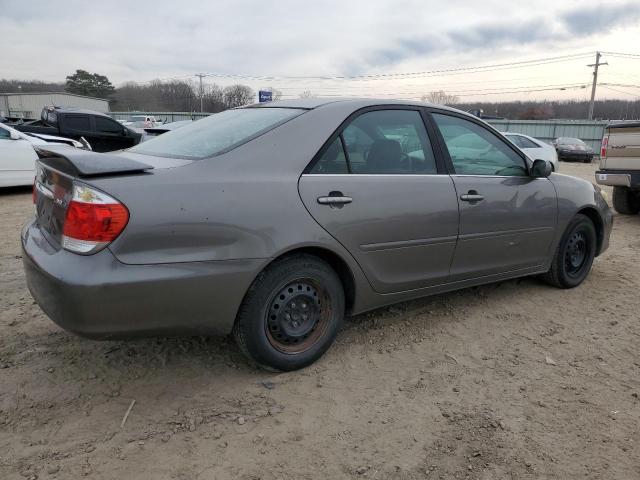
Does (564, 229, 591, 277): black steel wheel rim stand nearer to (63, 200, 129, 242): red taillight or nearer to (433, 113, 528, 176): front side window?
(433, 113, 528, 176): front side window

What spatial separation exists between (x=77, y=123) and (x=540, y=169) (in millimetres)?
13603

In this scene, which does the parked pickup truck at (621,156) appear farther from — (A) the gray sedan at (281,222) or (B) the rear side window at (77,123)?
(B) the rear side window at (77,123)

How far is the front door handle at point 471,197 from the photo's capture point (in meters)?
3.47

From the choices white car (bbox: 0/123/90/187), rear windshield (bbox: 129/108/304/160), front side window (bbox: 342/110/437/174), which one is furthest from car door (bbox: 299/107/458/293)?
white car (bbox: 0/123/90/187)

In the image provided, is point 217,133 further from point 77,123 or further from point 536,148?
point 77,123

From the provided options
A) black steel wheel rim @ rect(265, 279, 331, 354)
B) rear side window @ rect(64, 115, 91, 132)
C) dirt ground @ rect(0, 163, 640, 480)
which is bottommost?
dirt ground @ rect(0, 163, 640, 480)

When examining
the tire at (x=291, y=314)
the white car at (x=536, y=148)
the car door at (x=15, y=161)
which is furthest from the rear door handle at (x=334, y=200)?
the white car at (x=536, y=148)

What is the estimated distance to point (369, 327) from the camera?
3.61m

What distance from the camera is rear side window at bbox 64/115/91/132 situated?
14062mm

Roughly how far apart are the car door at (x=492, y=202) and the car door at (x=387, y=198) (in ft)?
0.49

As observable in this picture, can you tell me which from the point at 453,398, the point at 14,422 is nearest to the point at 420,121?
the point at 453,398

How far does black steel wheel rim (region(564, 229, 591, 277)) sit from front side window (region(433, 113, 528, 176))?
0.98m

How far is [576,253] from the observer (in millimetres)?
4602

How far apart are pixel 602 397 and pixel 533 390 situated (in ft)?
1.21
